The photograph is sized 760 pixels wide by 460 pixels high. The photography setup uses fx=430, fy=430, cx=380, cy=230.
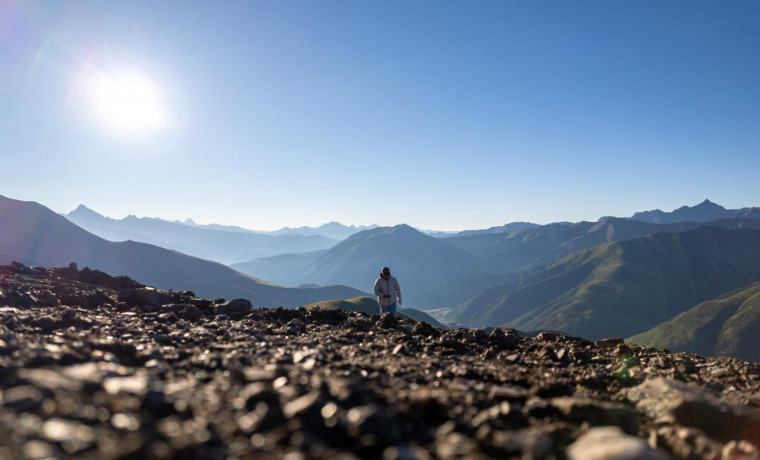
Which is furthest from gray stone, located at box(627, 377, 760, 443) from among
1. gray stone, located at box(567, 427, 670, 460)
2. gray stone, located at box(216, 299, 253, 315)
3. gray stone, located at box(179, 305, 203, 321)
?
gray stone, located at box(216, 299, 253, 315)

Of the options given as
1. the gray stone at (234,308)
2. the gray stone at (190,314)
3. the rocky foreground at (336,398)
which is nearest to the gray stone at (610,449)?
the rocky foreground at (336,398)

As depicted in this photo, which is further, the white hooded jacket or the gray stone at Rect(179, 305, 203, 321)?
the white hooded jacket

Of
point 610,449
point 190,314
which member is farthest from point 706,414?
point 190,314

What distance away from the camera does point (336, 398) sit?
6734mm

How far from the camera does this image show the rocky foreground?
502 centimetres

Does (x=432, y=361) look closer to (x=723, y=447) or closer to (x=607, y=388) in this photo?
(x=607, y=388)

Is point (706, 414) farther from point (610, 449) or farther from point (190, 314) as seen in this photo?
point (190, 314)

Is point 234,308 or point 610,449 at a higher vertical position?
point 234,308

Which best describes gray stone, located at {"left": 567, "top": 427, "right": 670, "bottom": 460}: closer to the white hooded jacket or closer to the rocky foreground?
the rocky foreground

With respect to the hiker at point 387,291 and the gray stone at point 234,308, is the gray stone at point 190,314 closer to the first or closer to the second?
the gray stone at point 234,308

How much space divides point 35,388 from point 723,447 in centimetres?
1009

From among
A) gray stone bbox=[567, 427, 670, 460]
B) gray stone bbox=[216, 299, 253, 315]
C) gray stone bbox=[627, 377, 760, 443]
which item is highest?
gray stone bbox=[216, 299, 253, 315]

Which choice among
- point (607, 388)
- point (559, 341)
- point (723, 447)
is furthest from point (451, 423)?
point (559, 341)

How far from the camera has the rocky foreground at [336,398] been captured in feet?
16.5
